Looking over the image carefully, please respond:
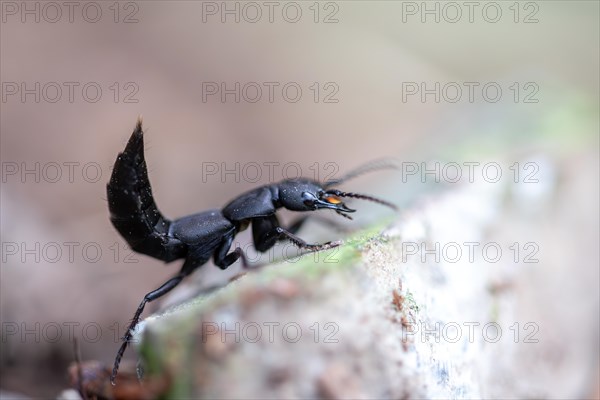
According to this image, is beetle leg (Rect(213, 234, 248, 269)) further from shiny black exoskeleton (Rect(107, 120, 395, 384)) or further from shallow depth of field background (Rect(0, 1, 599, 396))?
shallow depth of field background (Rect(0, 1, 599, 396))

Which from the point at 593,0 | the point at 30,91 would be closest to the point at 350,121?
the point at 30,91

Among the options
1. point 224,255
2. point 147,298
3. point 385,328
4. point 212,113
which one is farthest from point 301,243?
point 212,113

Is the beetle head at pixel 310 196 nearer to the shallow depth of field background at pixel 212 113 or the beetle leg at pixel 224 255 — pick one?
the beetle leg at pixel 224 255

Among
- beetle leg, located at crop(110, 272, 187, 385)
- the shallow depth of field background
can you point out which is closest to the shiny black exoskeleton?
beetle leg, located at crop(110, 272, 187, 385)

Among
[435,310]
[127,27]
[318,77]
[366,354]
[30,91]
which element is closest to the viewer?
[366,354]

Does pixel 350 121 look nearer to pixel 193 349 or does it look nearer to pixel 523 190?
pixel 523 190

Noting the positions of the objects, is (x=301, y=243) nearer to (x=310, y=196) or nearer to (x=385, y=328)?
(x=310, y=196)

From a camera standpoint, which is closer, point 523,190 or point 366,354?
point 366,354
